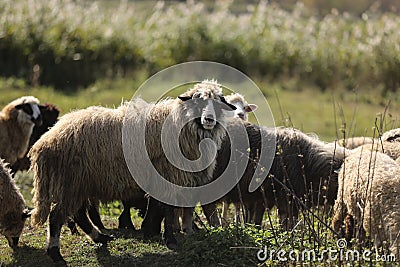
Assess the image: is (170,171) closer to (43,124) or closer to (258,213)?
(258,213)

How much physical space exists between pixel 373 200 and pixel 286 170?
76.8 inches

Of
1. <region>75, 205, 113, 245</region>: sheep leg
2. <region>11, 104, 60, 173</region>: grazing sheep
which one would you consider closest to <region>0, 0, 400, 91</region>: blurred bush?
<region>11, 104, 60, 173</region>: grazing sheep

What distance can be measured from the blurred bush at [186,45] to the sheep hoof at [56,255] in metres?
12.5

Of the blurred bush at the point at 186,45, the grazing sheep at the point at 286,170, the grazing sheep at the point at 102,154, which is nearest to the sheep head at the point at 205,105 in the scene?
the grazing sheep at the point at 102,154

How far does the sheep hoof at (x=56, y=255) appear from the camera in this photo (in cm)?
747

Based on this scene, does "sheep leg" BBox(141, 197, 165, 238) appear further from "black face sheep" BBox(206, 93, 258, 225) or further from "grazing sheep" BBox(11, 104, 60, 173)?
"grazing sheep" BBox(11, 104, 60, 173)

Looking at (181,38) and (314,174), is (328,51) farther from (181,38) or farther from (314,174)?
(314,174)

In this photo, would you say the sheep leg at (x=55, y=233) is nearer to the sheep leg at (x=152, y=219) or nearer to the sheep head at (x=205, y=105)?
the sheep leg at (x=152, y=219)

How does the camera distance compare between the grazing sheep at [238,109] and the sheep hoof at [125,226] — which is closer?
the sheep hoof at [125,226]

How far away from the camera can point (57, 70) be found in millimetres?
19984

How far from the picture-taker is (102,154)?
773 centimetres

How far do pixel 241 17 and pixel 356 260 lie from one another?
17916mm

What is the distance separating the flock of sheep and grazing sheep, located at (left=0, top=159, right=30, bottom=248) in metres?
0.01

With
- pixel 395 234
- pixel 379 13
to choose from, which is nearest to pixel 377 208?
pixel 395 234
